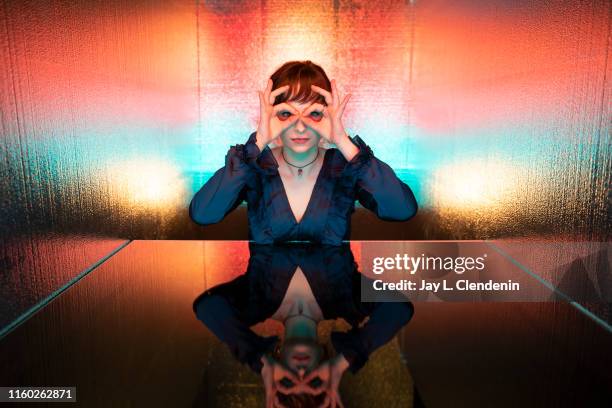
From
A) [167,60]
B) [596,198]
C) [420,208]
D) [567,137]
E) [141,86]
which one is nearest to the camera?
[596,198]

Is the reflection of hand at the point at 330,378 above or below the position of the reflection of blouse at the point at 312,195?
below

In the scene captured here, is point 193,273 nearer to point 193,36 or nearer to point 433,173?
point 433,173

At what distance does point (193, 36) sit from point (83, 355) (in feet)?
8.48

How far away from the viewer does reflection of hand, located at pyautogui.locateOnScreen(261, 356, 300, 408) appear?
54cm

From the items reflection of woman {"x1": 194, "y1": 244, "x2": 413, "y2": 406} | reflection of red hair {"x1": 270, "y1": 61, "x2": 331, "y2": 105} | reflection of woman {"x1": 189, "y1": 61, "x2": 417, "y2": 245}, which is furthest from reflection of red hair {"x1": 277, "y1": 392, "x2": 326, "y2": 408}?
reflection of red hair {"x1": 270, "y1": 61, "x2": 331, "y2": 105}

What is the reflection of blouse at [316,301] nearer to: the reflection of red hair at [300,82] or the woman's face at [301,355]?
the woman's face at [301,355]

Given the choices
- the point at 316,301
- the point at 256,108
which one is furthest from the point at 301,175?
the point at 256,108

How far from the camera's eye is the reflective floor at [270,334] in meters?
0.57

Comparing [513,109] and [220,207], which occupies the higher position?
[513,109]

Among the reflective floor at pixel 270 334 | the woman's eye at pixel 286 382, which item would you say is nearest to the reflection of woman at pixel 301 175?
the reflective floor at pixel 270 334

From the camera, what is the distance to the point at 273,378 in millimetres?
586

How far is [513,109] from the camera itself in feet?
5.09

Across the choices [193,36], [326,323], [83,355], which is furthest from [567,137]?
[193,36]

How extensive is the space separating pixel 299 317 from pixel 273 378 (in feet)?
0.68
